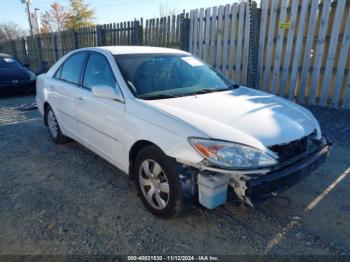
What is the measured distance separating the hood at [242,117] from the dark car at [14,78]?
8.29 m

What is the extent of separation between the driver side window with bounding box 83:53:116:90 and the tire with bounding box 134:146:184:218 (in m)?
0.97

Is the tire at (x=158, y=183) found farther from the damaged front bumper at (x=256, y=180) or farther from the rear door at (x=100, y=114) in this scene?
the rear door at (x=100, y=114)

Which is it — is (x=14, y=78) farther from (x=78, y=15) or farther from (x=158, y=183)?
(x=78, y=15)

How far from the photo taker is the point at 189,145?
7.28ft

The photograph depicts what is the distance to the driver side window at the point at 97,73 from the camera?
3182mm

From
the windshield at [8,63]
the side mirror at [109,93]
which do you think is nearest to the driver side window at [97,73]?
the side mirror at [109,93]

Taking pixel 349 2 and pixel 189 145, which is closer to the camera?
pixel 189 145

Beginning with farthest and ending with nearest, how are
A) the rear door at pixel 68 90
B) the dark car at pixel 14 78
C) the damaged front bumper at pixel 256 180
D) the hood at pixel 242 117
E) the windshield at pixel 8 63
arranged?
1. the windshield at pixel 8 63
2. the dark car at pixel 14 78
3. the rear door at pixel 68 90
4. the hood at pixel 242 117
5. the damaged front bumper at pixel 256 180

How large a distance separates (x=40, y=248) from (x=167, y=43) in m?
7.72

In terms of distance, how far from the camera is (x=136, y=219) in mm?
2688

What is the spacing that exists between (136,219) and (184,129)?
41.6 inches

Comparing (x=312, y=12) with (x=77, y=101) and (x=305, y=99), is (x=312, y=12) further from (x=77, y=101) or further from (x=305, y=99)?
(x=77, y=101)

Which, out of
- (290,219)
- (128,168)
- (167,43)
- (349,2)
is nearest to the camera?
(290,219)

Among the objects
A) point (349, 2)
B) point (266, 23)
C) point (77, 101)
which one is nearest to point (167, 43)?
point (266, 23)
